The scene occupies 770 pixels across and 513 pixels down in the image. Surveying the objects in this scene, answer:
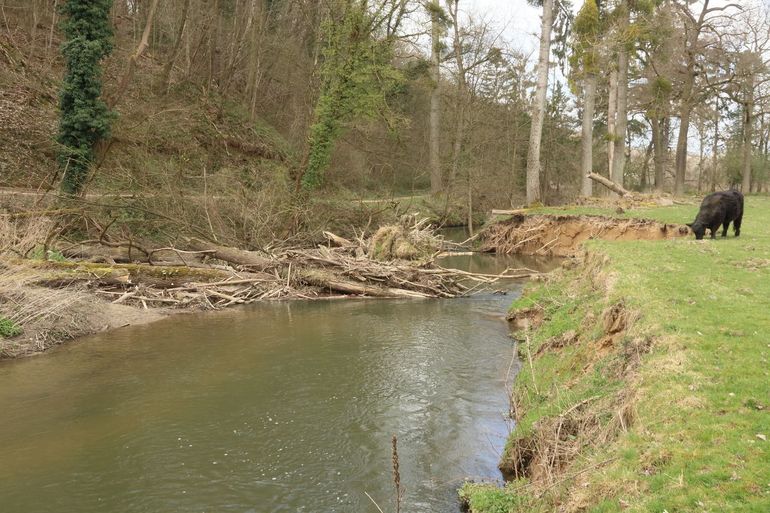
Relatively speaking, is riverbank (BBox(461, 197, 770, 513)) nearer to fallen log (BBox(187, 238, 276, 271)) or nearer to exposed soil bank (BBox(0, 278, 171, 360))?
exposed soil bank (BBox(0, 278, 171, 360))

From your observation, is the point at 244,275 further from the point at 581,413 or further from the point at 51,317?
the point at 581,413

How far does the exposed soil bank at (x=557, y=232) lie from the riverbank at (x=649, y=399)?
9636 mm

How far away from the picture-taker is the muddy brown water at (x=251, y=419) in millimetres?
6223

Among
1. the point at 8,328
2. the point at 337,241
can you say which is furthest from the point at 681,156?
the point at 8,328

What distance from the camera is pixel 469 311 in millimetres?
15305

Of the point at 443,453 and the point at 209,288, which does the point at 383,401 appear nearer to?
the point at 443,453

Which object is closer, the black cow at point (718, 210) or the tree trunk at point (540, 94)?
the black cow at point (718, 210)

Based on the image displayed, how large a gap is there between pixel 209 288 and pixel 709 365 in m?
13.5

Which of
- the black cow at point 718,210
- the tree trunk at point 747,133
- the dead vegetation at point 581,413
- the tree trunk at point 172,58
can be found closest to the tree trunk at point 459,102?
the tree trunk at point 172,58

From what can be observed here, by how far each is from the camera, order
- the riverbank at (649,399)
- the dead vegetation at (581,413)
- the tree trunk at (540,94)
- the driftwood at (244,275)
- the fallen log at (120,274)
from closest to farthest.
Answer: the riverbank at (649,399), the dead vegetation at (581,413), the fallen log at (120,274), the driftwood at (244,275), the tree trunk at (540,94)

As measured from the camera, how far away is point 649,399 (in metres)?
5.32

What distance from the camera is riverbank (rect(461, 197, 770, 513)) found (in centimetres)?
416

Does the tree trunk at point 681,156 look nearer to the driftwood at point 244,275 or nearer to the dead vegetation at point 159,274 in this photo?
the dead vegetation at point 159,274

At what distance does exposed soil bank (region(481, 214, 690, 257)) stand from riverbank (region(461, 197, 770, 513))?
9636 millimetres
